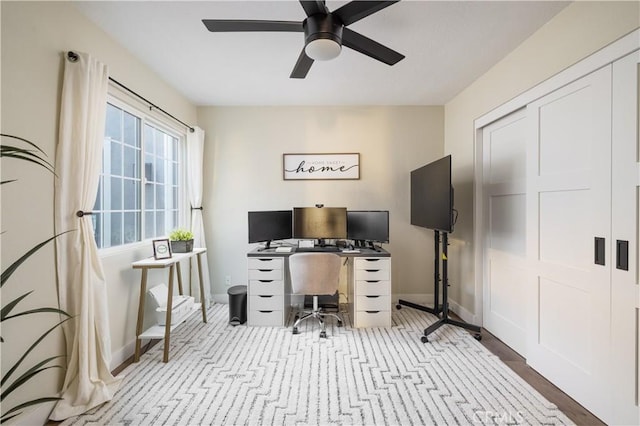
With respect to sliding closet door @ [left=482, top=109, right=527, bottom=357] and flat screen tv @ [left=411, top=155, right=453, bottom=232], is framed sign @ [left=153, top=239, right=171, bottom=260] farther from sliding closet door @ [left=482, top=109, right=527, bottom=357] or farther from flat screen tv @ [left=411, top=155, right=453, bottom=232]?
sliding closet door @ [left=482, top=109, right=527, bottom=357]

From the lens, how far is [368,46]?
5.98 feet

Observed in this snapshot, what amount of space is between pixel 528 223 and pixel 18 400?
3.62 meters

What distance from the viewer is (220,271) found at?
12.4ft

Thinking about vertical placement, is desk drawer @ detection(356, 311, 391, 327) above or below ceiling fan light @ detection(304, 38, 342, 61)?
below

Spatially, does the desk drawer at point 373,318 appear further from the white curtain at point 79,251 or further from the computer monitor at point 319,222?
the white curtain at point 79,251

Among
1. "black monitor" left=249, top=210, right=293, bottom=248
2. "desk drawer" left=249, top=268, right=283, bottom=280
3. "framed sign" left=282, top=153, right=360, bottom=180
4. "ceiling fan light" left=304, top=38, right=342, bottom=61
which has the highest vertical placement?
"ceiling fan light" left=304, top=38, right=342, bottom=61

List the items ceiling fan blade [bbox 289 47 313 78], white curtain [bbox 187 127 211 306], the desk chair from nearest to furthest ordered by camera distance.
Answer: ceiling fan blade [bbox 289 47 313 78] < the desk chair < white curtain [bbox 187 127 211 306]

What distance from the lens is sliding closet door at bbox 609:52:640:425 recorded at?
153cm

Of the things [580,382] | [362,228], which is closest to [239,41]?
[362,228]

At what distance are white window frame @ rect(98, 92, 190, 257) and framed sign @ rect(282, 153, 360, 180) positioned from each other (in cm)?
131

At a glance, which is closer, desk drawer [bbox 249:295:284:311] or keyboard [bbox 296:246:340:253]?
desk drawer [bbox 249:295:284:311]

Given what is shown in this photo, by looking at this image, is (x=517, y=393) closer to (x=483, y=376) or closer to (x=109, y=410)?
(x=483, y=376)

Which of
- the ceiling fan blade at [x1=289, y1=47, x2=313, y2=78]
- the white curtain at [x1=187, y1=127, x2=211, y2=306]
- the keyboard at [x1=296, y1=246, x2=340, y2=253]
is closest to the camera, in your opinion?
the ceiling fan blade at [x1=289, y1=47, x2=313, y2=78]

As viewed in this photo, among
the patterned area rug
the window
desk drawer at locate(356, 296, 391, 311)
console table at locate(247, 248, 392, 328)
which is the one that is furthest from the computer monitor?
the window
